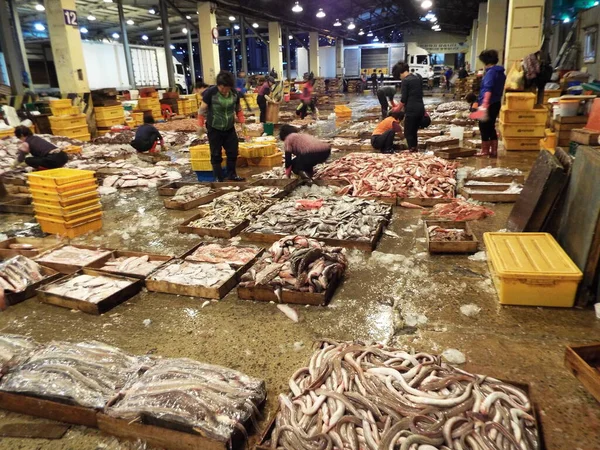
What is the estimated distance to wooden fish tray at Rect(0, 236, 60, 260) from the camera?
537 cm

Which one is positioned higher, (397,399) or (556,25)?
(556,25)

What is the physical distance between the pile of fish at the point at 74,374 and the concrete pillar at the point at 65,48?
48.1 feet

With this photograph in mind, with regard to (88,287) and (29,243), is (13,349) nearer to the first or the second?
(88,287)

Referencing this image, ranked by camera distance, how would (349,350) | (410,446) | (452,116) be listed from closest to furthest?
1. (410,446)
2. (349,350)
3. (452,116)

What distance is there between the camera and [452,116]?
17.4m

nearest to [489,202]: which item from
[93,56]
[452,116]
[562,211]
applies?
[562,211]

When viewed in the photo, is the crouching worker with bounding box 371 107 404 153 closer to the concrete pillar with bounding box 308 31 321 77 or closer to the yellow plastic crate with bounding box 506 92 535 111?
the yellow plastic crate with bounding box 506 92 535 111

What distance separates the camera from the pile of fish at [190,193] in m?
7.48

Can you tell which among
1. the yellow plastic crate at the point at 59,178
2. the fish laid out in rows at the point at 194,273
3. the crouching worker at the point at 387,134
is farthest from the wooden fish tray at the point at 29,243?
the crouching worker at the point at 387,134

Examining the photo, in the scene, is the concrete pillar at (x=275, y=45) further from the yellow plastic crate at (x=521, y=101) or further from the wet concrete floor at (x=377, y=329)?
the wet concrete floor at (x=377, y=329)

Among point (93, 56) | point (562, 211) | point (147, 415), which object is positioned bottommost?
point (147, 415)

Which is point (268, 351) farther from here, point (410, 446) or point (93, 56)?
point (93, 56)

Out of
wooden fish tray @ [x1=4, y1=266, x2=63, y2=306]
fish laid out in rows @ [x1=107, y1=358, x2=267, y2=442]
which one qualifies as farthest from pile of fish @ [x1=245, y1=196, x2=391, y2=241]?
fish laid out in rows @ [x1=107, y1=358, x2=267, y2=442]

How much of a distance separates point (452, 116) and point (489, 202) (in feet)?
38.6
